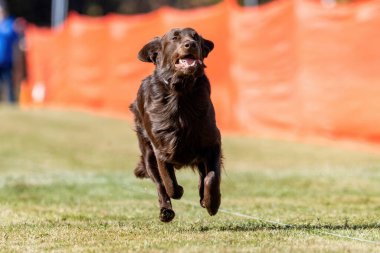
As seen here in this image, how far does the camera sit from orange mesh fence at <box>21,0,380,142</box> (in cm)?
1478

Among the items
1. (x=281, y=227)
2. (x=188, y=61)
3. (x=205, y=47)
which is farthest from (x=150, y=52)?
(x=281, y=227)

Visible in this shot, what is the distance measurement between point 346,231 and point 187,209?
2323 mm

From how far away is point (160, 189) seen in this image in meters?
6.82

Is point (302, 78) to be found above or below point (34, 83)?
above

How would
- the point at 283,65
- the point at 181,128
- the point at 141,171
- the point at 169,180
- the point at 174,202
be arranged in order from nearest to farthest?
the point at 181,128
the point at 169,180
the point at 141,171
the point at 174,202
the point at 283,65

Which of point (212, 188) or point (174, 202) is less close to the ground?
point (212, 188)

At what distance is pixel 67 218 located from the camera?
24.8ft

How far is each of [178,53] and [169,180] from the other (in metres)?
0.94

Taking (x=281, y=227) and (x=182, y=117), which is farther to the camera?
(x=281, y=227)

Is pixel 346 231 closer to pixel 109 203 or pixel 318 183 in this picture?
pixel 109 203

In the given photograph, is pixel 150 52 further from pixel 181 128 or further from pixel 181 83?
pixel 181 128

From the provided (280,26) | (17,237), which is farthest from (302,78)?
(17,237)

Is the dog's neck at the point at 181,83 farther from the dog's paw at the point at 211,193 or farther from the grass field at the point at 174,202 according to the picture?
the grass field at the point at 174,202

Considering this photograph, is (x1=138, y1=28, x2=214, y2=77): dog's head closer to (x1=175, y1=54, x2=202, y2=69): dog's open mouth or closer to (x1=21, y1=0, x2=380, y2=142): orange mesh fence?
(x1=175, y1=54, x2=202, y2=69): dog's open mouth
